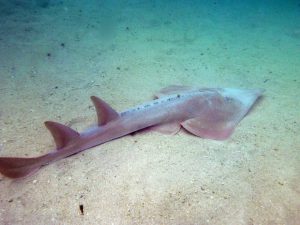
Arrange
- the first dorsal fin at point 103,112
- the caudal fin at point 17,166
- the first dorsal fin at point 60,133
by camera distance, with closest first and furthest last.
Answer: the caudal fin at point 17,166
the first dorsal fin at point 60,133
the first dorsal fin at point 103,112

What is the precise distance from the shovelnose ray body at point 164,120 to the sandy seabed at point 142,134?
0.41 ft

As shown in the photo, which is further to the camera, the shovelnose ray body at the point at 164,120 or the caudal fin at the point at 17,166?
the shovelnose ray body at the point at 164,120

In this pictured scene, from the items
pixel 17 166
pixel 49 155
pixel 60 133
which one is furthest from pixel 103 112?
pixel 17 166

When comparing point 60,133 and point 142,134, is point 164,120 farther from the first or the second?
point 60,133

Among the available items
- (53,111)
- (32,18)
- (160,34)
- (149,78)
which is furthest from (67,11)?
(53,111)

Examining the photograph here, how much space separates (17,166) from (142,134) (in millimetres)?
1582

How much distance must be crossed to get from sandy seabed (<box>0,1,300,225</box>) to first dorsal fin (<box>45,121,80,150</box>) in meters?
0.23

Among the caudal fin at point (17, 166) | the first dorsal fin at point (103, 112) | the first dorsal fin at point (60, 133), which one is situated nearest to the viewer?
the caudal fin at point (17, 166)

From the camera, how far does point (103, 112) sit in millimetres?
3420

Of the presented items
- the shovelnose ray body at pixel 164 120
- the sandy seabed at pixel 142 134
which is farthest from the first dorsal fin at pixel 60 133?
the sandy seabed at pixel 142 134

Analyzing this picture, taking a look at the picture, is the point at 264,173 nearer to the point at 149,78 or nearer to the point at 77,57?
the point at 149,78

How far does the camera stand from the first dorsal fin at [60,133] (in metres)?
3.07

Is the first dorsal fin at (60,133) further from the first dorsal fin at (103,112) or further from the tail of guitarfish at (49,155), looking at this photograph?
the first dorsal fin at (103,112)

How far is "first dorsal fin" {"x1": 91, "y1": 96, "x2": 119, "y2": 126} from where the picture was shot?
3.35 metres
